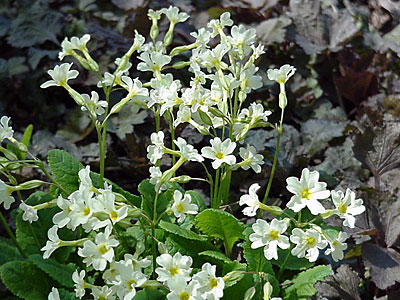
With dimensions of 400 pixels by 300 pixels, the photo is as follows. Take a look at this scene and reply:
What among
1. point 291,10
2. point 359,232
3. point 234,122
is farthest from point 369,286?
point 291,10

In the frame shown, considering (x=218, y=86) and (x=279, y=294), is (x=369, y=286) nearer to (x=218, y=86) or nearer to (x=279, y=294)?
(x=279, y=294)

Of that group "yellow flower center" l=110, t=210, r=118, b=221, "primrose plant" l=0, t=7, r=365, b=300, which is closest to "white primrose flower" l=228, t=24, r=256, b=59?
"primrose plant" l=0, t=7, r=365, b=300

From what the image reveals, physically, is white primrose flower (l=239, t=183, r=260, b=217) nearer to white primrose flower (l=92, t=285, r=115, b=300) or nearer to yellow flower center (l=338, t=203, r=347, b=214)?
yellow flower center (l=338, t=203, r=347, b=214)

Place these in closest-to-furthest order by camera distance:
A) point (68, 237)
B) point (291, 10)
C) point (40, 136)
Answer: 1. point (68, 237)
2. point (40, 136)
3. point (291, 10)

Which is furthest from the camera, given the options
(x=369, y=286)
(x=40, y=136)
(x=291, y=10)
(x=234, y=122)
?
(x=291, y=10)

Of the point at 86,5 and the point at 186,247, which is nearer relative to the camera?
the point at 186,247

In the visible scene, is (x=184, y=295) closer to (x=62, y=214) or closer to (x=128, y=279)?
(x=128, y=279)

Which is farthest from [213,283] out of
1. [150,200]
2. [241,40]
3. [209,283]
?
[241,40]
